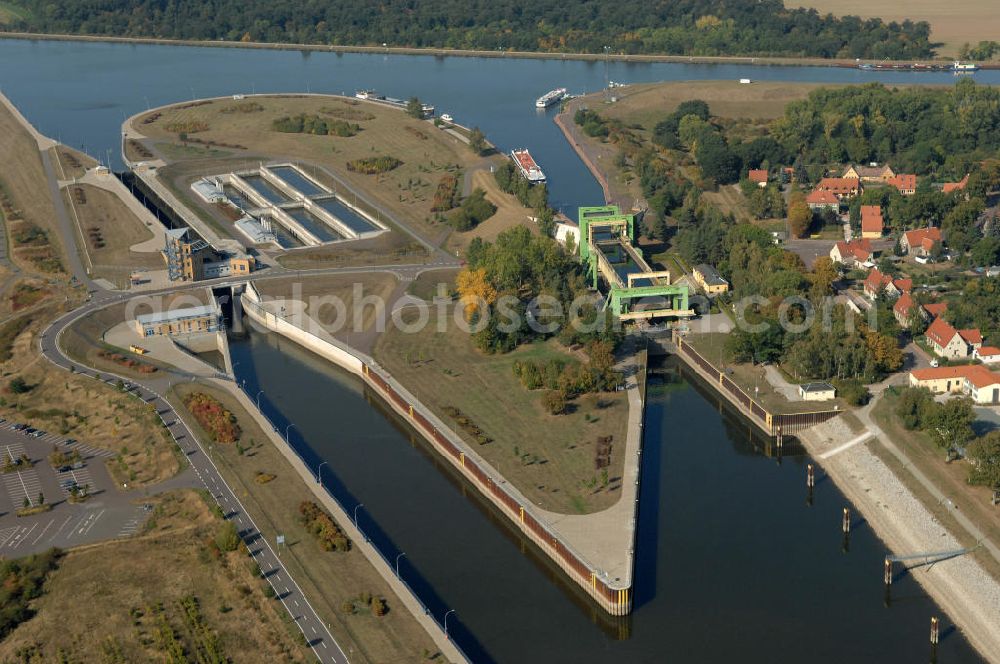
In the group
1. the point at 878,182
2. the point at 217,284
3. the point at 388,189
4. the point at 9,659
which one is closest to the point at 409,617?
the point at 9,659

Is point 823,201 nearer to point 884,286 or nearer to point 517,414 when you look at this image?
point 884,286

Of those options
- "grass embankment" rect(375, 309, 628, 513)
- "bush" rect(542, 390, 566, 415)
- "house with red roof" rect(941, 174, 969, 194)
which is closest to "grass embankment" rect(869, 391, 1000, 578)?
"grass embankment" rect(375, 309, 628, 513)

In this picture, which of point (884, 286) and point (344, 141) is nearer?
point (884, 286)

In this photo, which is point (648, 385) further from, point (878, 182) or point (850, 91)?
point (850, 91)

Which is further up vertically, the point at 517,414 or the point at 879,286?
the point at 879,286

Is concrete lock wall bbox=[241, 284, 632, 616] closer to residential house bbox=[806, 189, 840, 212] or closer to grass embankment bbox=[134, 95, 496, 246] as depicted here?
grass embankment bbox=[134, 95, 496, 246]

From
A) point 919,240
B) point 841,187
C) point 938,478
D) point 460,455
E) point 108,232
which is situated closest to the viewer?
point 938,478

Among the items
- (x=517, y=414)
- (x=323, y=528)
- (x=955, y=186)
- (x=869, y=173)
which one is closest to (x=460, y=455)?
(x=517, y=414)

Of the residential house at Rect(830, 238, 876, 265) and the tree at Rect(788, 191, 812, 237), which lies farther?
the tree at Rect(788, 191, 812, 237)
